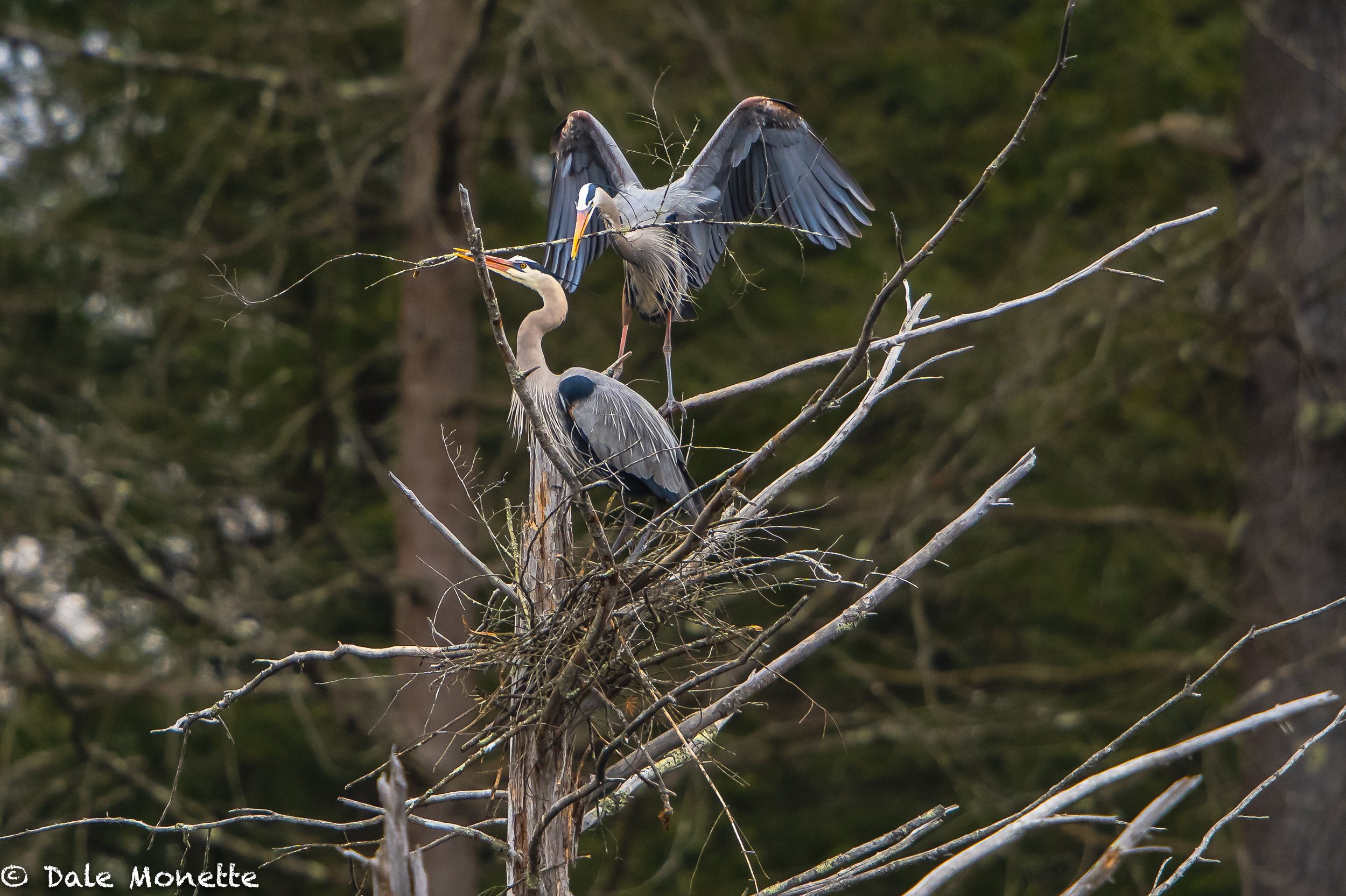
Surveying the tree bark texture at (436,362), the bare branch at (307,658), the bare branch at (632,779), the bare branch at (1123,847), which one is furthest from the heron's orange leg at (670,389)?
the tree bark texture at (436,362)

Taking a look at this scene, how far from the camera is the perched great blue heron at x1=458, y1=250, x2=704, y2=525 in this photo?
14.4 ft

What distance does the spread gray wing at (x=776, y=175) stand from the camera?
5453 mm

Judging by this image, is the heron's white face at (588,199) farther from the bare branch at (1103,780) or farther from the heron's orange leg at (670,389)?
the bare branch at (1103,780)

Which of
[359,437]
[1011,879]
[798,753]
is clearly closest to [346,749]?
[359,437]

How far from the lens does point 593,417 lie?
4.49m

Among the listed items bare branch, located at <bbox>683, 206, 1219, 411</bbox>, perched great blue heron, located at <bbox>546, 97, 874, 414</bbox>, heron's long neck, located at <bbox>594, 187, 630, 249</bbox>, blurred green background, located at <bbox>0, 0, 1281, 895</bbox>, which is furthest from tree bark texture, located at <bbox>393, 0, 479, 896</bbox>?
bare branch, located at <bbox>683, 206, 1219, 411</bbox>

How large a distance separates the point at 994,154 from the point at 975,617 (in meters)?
3.64

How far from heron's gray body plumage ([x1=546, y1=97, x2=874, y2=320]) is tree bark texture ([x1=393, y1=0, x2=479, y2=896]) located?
291 cm

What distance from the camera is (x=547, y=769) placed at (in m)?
3.41

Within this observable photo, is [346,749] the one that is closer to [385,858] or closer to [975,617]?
[975,617]

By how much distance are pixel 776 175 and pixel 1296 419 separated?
15.8 ft

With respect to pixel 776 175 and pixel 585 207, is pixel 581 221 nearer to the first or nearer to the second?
pixel 585 207

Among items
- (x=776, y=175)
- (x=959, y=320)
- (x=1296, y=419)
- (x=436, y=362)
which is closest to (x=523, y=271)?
(x=776, y=175)

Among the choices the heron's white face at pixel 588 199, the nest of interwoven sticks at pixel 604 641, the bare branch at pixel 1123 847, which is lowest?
the bare branch at pixel 1123 847
